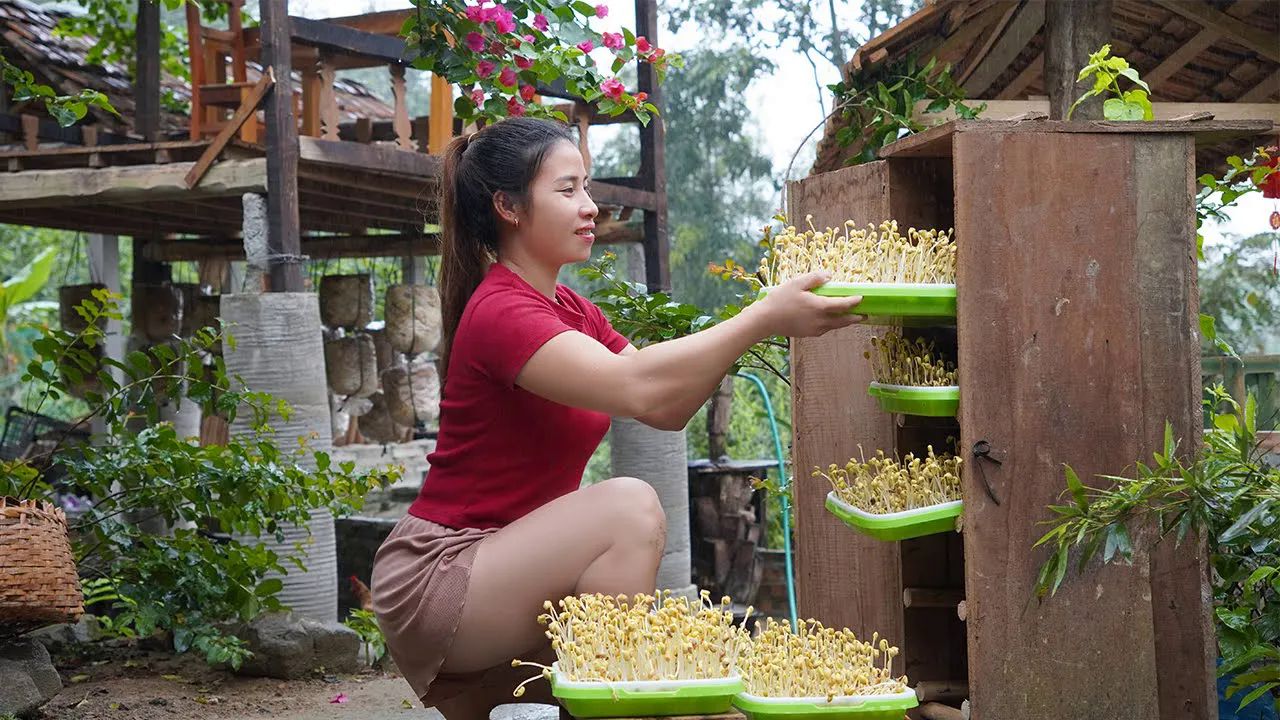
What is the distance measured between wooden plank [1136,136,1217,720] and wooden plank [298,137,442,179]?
4269 mm

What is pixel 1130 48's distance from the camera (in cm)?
560


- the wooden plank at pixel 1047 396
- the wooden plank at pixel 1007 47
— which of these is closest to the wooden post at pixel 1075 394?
the wooden plank at pixel 1047 396

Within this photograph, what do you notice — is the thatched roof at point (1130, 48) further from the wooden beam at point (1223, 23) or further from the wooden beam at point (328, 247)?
the wooden beam at point (328, 247)

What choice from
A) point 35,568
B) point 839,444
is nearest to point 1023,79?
point 839,444

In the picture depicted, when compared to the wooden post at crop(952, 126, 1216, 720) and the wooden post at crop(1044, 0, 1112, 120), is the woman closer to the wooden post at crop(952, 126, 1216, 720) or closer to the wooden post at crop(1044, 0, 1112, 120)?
the wooden post at crop(952, 126, 1216, 720)

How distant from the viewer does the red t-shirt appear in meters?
2.64

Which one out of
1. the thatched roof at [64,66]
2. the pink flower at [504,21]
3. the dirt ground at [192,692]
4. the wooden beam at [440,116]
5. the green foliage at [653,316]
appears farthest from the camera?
the thatched roof at [64,66]

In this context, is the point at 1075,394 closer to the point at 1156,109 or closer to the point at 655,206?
the point at 1156,109

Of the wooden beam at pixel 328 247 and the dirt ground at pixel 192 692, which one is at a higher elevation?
the wooden beam at pixel 328 247

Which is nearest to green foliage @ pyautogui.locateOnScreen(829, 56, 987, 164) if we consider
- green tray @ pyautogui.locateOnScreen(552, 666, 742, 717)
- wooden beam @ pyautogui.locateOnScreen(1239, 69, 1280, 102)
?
wooden beam @ pyautogui.locateOnScreen(1239, 69, 1280, 102)

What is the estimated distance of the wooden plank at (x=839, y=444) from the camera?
334 centimetres

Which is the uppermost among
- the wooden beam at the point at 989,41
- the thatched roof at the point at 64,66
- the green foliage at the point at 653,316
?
the thatched roof at the point at 64,66

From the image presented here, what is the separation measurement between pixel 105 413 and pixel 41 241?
1409 cm

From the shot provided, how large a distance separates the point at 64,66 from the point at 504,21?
17.0 ft
